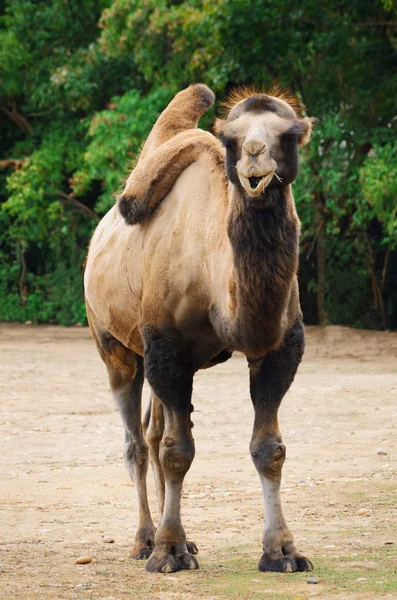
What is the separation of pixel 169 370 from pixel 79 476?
3.15 m

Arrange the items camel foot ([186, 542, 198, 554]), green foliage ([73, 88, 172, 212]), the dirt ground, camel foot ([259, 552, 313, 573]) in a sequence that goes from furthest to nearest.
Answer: green foliage ([73, 88, 172, 212]) < camel foot ([186, 542, 198, 554]) < camel foot ([259, 552, 313, 573]) < the dirt ground

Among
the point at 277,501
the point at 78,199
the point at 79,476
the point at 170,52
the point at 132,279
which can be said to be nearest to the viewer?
the point at 277,501

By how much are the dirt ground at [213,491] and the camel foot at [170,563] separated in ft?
0.24

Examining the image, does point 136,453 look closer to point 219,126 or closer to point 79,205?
point 219,126

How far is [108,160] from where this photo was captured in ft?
68.2

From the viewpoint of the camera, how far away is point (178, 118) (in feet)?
22.7

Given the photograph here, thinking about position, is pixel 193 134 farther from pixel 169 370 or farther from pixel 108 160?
pixel 108 160

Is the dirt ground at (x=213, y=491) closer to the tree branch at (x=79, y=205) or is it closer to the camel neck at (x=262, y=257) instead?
the camel neck at (x=262, y=257)

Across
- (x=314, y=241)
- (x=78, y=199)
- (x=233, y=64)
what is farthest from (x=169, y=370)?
(x=78, y=199)

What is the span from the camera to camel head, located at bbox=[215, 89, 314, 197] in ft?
14.9

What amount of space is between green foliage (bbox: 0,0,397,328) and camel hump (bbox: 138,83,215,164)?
6.73m

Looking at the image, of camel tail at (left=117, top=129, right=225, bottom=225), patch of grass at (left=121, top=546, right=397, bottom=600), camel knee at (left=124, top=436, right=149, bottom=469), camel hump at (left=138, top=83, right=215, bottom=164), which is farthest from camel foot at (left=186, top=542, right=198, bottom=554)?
camel hump at (left=138, top=83, right=215, bottom=164)

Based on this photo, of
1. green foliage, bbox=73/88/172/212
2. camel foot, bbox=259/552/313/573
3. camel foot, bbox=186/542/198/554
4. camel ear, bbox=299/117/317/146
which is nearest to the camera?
camel ear, bbox=299/117/317/146

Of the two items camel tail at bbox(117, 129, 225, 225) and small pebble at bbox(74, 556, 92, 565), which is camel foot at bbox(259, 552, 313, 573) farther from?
camel tail at bbox(117, 129, 225, 225)
